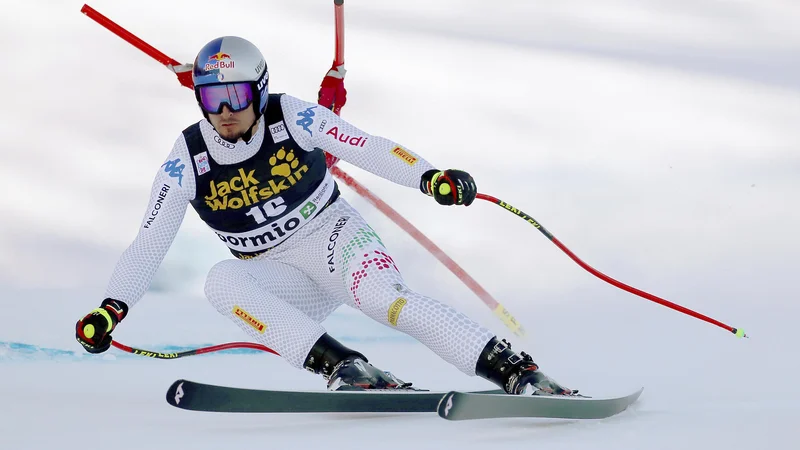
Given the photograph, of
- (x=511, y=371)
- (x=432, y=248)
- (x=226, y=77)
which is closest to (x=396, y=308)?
(x=511, y=371)

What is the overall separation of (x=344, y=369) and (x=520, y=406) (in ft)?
2.75

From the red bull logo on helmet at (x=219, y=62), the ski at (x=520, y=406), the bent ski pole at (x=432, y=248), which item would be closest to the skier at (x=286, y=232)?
the red bull logo on helmet at (x=219, y=62)

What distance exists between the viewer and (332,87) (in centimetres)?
575

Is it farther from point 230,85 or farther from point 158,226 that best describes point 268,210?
point 230,85

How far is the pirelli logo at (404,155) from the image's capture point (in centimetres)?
414

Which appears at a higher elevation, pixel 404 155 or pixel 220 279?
pixel 404 155

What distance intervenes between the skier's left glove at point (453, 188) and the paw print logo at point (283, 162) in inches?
33.0

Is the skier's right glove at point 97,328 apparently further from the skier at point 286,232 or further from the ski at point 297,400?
the ski at point 297,400

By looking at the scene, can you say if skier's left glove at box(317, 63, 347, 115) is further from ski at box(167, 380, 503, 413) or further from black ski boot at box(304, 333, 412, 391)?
ski at box(167, 380, 503, 413)

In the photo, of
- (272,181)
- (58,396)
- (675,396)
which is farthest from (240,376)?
(675,396)

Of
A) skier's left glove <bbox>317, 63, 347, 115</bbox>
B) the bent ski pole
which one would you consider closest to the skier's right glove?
skier's left glove <bbox>317, 63, 347, 115</bbox>

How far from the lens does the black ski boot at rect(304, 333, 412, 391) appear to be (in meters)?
3.92

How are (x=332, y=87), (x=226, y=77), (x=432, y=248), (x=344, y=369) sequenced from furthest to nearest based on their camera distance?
(x=432, y=248) < (x=332, y=87) < (x=226, y=77) < (x=344, y=369)

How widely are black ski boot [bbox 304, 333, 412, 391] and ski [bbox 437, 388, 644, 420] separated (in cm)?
62
